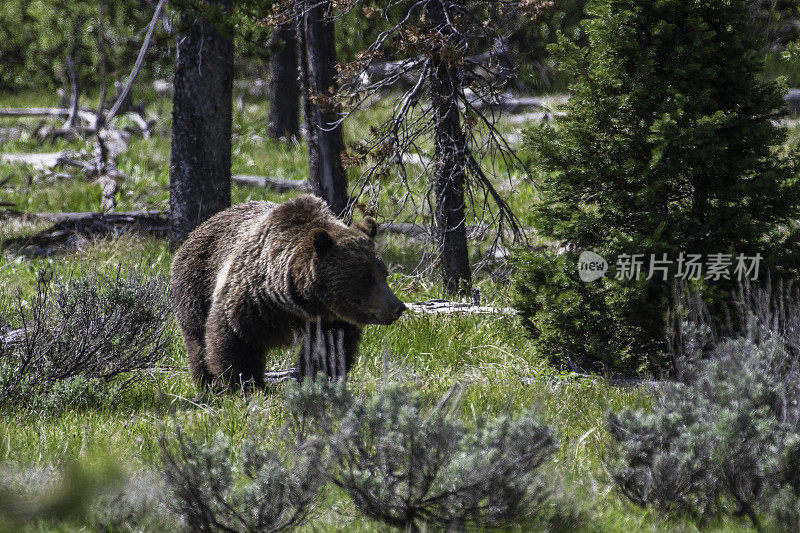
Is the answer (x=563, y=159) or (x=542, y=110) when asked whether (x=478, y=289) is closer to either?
(x=563, y=159)

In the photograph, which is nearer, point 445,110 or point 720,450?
point 720,450

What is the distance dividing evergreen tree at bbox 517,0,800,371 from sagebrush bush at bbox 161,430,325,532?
295cm

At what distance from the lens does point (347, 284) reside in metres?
5.03

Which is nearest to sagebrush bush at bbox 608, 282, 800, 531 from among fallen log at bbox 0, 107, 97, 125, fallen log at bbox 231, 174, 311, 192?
fallen log at bbox 231, 174, 311, 192

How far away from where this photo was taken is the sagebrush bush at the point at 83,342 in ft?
16.0

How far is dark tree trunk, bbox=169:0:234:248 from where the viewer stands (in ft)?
28.0

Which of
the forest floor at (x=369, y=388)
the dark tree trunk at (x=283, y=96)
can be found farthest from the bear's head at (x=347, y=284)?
the dark tree trunk at (x=283, y=96)

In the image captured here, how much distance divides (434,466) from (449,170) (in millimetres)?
4858

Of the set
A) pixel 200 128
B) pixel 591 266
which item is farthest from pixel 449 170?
pixel 200 128

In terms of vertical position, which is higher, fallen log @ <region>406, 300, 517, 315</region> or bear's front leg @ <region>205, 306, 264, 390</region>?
fallen log @ <region>406, 300, 517, 315</region>

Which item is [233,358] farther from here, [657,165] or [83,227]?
[83,227]

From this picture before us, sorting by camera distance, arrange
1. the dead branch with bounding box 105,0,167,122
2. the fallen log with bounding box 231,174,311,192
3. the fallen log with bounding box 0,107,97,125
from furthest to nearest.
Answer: the fallen log with bounding box 0,107,97,125 → the fallen log with bounding box 231,174,311,192 → the dead branch with bounding box 105,0,167,122

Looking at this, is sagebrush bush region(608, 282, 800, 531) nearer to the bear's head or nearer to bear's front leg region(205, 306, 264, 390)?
the bear's head

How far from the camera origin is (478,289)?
794 centimetres
